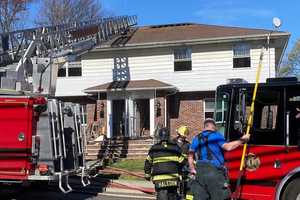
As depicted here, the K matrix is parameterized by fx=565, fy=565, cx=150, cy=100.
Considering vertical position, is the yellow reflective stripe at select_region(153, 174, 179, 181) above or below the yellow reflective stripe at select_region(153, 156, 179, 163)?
below

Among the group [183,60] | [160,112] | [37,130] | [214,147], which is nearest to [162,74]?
[183,60]

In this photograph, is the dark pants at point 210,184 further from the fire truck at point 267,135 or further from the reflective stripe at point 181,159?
the fire truck at point 267,135

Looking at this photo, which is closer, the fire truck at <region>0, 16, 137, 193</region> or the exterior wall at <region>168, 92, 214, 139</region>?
the fire truck at <region>0, 16, 137, 193</region>

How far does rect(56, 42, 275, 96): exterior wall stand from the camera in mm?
24766

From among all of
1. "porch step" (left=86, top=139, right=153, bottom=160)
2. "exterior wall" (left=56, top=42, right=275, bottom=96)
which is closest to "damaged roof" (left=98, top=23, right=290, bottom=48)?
"exterior wall" (left=56, top=42, right=275, bottom=96)

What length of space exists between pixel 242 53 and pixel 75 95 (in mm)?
8114

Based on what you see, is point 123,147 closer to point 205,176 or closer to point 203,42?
point 203,42

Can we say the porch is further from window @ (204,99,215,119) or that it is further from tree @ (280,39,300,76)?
tree @ (280,39,300,76)

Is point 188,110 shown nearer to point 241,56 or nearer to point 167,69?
point 167,69

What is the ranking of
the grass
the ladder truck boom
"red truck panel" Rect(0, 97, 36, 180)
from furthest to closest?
the grass, the ladder truck boom, "red truck panel" Rect(0, 97, 36, 180)

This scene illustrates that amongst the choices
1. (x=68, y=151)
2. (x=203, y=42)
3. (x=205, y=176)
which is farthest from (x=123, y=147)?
(x=205, y=176)

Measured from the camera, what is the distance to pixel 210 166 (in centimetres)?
741

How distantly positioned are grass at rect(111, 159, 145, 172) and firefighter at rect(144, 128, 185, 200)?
8.53 m

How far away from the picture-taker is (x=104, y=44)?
26562mm
